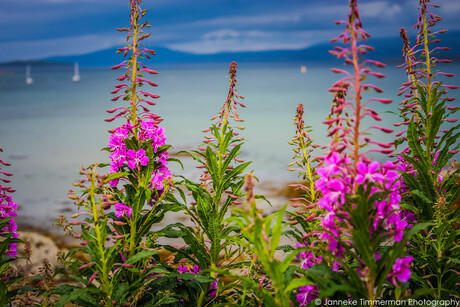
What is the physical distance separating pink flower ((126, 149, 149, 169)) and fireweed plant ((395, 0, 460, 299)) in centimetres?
208

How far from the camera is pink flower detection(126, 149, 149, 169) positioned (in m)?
3.26

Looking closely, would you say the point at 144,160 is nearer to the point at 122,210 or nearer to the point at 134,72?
the point at 122,210

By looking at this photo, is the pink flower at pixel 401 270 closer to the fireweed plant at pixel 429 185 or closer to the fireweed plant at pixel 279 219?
the fireweed plant at pixel 279 219

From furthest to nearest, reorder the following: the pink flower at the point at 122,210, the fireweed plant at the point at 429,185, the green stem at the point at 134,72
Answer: the green stem at the point at 134,72 → the pink flower at the point at 122,210 → the fireweed plant at the point at 429,185

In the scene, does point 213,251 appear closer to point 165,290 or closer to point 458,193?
point 165,290

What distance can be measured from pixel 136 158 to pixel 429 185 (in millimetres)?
2376

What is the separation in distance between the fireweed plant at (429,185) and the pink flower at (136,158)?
6.82ft

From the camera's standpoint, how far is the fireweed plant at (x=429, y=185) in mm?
3012

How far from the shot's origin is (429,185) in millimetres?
3305

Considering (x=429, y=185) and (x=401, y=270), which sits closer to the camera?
(x=401, y=270)

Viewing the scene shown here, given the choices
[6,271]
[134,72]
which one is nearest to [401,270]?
[134,72]

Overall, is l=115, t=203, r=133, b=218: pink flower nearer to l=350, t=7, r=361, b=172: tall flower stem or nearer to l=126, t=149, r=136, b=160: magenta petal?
l=126, t=149, r=136, b=160: magenta petal

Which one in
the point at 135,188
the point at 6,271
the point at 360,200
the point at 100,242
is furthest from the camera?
the point at 6,271

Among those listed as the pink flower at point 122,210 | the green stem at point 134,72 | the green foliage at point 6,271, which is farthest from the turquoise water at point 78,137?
the green foliage at point 6,271
